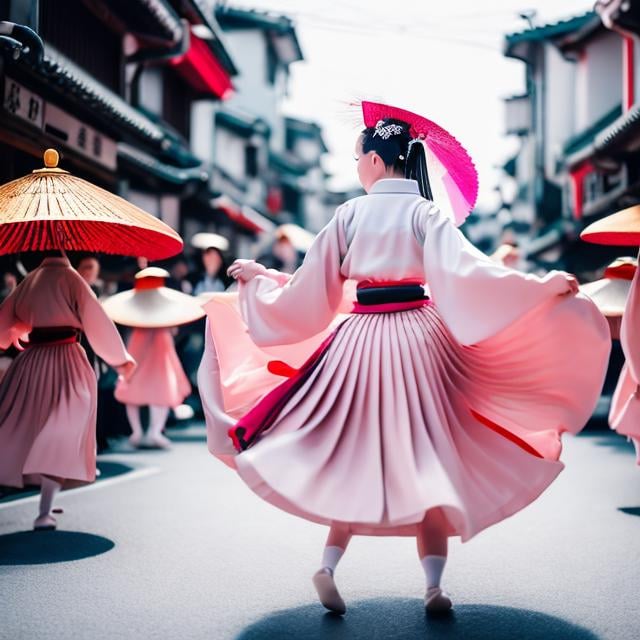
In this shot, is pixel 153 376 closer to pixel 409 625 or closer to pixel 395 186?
pixel 395 186

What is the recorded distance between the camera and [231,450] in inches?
166

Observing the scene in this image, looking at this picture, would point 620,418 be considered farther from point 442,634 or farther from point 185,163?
point 185,163

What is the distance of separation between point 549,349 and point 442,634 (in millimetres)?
1283

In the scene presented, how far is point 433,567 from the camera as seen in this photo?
3945 mm

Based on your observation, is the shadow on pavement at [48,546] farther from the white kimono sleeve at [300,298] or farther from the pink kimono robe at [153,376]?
the pink kimono robe at [153,376]

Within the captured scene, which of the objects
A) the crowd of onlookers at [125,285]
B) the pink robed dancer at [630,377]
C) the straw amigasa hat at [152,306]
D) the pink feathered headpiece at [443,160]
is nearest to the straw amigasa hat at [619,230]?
the pink robed dancer at [630,377]

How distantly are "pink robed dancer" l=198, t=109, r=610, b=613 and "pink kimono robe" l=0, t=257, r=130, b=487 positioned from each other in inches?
72.3

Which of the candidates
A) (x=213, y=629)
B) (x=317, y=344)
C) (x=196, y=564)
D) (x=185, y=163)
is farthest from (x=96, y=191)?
(x=185, y=163)

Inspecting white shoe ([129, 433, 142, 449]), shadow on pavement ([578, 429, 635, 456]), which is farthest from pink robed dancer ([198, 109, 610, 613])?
shadow on pavement ([578, 429, 635, 456])

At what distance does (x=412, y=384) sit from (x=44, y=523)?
10.1ft

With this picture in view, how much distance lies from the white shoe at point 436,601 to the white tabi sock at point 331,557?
1.37 feet

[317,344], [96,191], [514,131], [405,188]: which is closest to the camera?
[405,188]

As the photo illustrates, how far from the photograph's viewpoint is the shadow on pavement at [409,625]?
3.67 m

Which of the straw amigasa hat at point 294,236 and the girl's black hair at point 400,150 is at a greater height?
the straw amigasa hat at point 294,236
